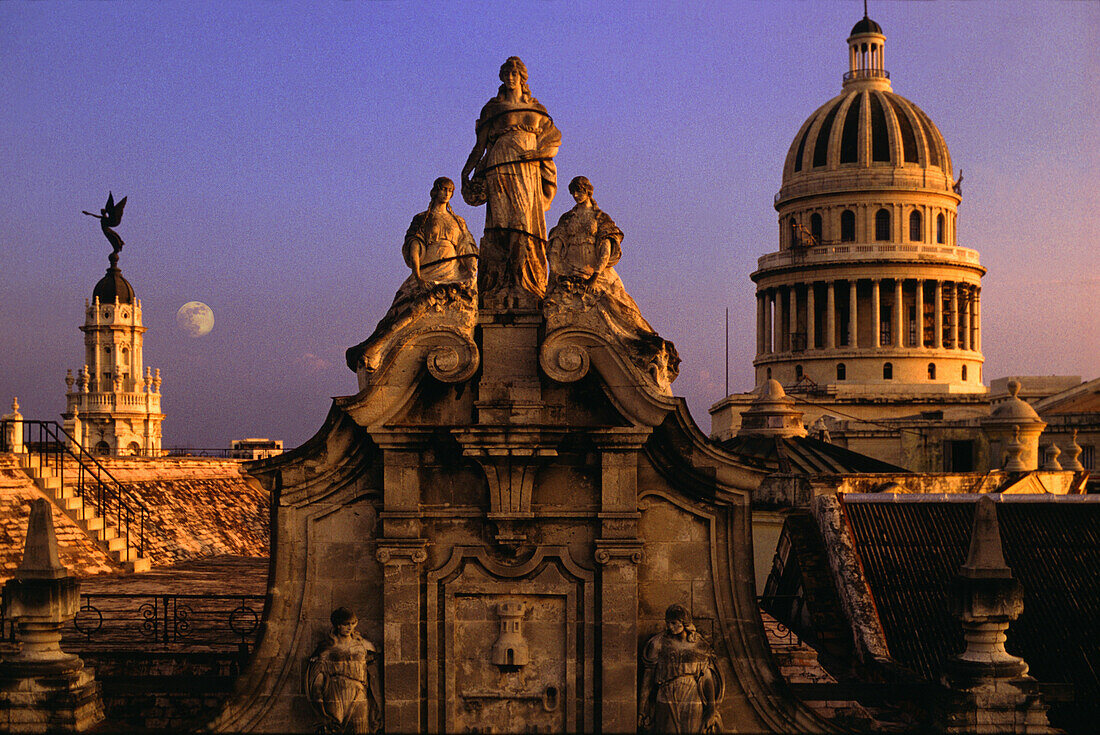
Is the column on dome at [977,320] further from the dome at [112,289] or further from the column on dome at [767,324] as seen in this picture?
the dome at [112,289]

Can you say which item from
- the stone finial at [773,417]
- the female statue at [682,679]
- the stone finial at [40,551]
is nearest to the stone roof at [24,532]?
the stone finial at [40,551]

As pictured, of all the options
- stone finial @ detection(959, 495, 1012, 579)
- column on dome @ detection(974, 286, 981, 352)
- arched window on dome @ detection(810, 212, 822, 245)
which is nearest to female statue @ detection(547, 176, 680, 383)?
stone finial @ detection(959, 495, 1012, 579)

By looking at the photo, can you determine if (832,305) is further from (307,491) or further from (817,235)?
(307,491)

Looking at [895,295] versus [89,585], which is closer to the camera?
[89,585]

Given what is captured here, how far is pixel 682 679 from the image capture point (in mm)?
13188

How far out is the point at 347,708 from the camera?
43.5ft

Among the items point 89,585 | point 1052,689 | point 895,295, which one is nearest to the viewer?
point 1052,689

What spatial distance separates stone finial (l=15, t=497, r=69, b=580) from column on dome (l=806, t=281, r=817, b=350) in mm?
99074

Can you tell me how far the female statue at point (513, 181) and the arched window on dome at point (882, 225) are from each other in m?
97.1

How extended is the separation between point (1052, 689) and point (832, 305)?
9643 cm

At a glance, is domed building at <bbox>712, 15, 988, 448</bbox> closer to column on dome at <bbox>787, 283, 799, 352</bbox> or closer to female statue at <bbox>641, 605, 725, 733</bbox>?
column on dome at <bbox>787, 283, 799, 352</bbox>

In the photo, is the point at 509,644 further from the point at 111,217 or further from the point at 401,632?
the point at 111,217

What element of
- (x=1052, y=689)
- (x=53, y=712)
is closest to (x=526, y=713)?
(x=53, y=712)

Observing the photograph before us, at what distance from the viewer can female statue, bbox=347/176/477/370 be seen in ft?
45.4
